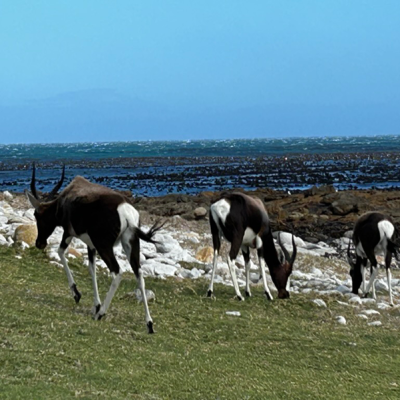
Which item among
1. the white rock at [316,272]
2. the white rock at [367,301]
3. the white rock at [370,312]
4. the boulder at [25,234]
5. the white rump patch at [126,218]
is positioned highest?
the white rump patch at [126,218]

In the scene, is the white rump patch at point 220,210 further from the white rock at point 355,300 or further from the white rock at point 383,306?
the white rock at point 383,306

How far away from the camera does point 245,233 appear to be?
14.1 meters

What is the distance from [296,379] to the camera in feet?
28.7

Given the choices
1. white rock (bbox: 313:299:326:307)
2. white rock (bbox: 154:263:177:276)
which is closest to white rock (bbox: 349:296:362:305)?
white rock (bbox: 313:299:326:307)

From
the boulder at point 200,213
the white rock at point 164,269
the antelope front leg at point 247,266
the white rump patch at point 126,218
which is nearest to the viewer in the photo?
the white rump patch at point 126,218

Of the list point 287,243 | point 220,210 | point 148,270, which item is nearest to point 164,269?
point 148,270

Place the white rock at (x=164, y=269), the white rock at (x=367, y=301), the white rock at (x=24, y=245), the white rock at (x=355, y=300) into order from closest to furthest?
1. the white rock at (x=355, y=300)
2. the white rock at (x=367, y=301)
3. the white rock at (x=24, y=245)
4. the white rock at (x=164, y=269)

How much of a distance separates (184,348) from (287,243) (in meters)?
13.5

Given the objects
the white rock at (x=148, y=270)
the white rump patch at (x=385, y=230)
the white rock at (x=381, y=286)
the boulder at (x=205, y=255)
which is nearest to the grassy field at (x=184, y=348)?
the white rock at (x=148, y=270)

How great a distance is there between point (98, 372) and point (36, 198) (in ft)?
15.0

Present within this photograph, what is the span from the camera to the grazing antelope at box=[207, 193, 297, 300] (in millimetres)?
13688

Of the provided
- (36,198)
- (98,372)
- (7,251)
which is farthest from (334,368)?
(7,251)

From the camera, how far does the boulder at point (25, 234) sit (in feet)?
52.1

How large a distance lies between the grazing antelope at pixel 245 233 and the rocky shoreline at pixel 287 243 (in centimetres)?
86
